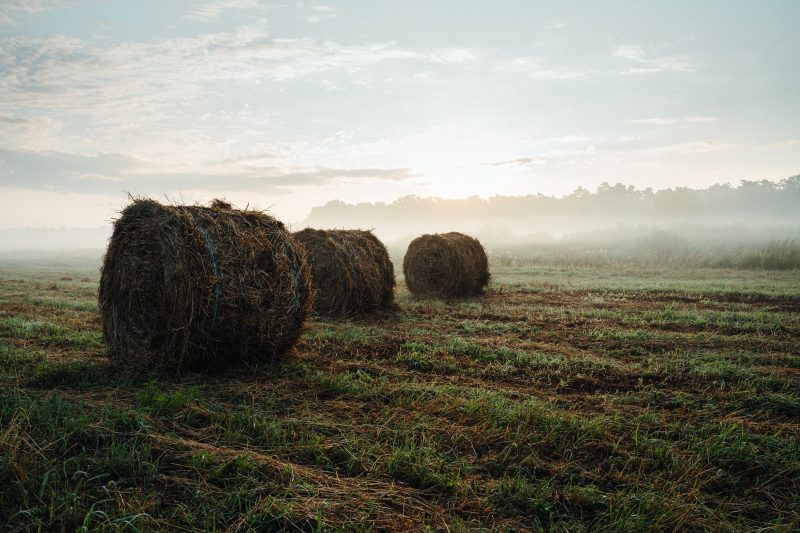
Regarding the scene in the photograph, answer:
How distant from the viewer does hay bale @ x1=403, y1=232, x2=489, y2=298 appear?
15.4 metres

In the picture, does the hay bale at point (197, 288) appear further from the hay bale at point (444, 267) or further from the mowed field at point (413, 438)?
the hay bale at point (444, 267)

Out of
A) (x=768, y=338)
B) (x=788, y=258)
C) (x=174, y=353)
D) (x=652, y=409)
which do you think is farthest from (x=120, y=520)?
(x=788, y=258)

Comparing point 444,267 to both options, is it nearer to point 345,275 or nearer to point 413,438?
point 345,275

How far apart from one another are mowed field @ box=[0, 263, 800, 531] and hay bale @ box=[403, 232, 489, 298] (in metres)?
6.54

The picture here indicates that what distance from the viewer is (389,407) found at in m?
5.47

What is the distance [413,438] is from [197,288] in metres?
3.74

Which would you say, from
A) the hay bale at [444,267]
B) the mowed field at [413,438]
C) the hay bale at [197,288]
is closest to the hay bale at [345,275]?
the hay bale at [444,267]

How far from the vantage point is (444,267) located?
1540cm

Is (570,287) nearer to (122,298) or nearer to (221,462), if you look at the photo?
(122,298)

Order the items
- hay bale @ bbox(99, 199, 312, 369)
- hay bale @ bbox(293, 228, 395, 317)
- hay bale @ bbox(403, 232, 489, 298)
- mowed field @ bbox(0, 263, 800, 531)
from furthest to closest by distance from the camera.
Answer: hay bale @ bbox(403, 232, 489, 298)
hay bale @ bbox(293, 228, 395, 317)
hay bale @ bbox(99, 199, 312, 369)
mowed field @ bbox(0, 263, 800, 531)

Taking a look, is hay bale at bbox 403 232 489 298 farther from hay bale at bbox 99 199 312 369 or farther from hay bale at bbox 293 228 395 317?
hay bale at bbox 99 199 312 369

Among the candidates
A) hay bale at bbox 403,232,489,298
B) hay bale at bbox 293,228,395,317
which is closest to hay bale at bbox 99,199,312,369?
hay bale at bbox 293,228,395,317

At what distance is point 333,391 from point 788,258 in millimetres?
27389

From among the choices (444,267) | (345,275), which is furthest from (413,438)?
(444,267)
